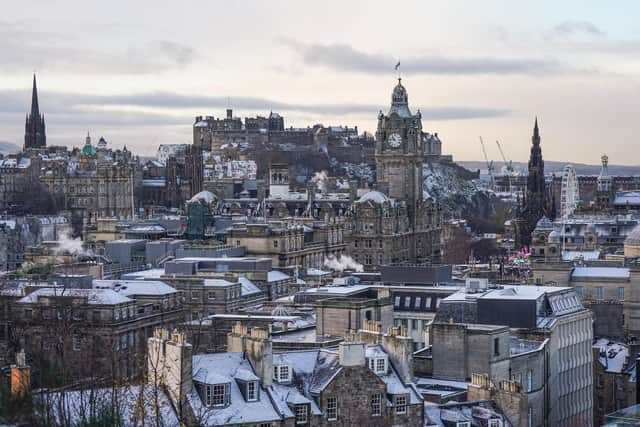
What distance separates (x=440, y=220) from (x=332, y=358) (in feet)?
381

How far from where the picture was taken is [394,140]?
499 feet

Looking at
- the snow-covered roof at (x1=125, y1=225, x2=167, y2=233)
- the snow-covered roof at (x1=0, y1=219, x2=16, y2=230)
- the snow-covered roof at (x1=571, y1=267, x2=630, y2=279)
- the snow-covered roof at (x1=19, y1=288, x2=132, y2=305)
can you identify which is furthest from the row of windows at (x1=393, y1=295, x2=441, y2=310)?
the snow-covered roof at (x1=0, y1=219, x2=16, y2=230)

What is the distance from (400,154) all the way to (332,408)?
4295 inches

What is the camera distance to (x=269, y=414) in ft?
137

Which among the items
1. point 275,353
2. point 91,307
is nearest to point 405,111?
point 91,307

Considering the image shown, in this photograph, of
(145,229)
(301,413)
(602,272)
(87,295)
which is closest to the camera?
(301,413)

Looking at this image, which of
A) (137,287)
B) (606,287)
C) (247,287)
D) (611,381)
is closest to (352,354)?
(611,381)

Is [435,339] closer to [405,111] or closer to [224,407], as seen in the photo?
[224,407]

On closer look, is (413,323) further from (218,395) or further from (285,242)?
(285,242)

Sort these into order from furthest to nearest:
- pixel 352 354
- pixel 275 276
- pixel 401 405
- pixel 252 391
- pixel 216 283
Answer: pixel 275 276, pixel 216 283, pixel 401 405, pixel 352 354, pixel 252 391

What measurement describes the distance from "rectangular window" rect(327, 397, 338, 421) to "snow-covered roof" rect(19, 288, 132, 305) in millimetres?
29867

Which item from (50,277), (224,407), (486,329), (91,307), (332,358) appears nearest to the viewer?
(224,407)

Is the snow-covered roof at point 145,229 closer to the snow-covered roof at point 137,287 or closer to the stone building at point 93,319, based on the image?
the snow-covered roof at point 137,287

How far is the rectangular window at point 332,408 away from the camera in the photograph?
43.6 meters
